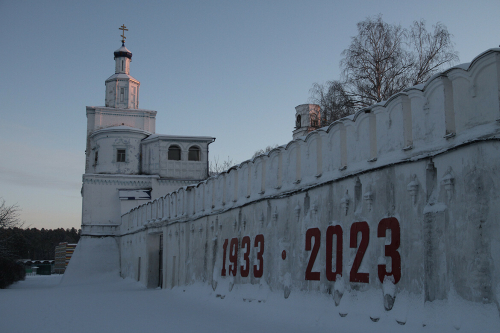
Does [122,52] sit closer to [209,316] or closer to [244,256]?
[244,256]

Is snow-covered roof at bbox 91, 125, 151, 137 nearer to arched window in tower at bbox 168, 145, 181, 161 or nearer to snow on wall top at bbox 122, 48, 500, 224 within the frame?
arched window in tower at bbox 168, 145, 181, 161

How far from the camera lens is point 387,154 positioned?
7.56 m

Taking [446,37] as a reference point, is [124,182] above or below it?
below

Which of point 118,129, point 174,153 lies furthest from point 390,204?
point 118,129

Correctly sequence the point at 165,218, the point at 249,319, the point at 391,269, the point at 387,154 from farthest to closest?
the point at 165,218 < the point at 249,319 < the point at 387,154 < the point at 391,269

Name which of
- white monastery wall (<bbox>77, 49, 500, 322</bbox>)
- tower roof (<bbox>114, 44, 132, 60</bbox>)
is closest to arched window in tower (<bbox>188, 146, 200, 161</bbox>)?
tower roof (<bbox>114, 44, 132, 60</bbox>)

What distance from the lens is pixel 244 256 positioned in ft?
39.9

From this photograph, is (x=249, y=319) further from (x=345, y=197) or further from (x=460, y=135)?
(x=460, y=135)

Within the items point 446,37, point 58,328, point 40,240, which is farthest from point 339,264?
point 40,240

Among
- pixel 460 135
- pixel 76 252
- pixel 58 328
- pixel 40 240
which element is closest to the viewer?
pixel 460 135

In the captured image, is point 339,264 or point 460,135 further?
point 339,264

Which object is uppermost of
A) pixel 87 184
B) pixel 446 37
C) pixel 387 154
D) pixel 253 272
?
pixel 446 37

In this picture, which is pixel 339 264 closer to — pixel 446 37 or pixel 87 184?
pixel 446 37

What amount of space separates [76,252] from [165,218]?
12906 mm
